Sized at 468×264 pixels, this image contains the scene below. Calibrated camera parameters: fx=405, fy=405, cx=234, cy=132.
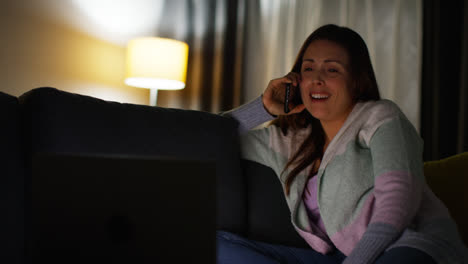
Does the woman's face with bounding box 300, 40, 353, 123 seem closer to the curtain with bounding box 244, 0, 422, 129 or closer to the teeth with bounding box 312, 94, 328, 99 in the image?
the teeth with bounding box 312, 94, 328, 99

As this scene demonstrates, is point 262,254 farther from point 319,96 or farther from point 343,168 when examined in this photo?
point 319,96

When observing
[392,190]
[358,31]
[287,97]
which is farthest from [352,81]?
[358,31]

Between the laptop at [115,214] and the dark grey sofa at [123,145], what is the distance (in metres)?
0.36

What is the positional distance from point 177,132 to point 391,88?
1.55 meters

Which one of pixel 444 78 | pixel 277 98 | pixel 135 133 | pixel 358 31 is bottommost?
pixel 135 133

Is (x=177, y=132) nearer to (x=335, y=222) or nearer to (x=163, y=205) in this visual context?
(x=335, y=222)

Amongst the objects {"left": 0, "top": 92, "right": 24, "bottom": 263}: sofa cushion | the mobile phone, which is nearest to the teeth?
the mobile phone

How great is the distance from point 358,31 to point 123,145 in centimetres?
180

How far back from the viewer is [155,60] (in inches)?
97.8

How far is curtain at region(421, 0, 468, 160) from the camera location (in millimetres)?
1959

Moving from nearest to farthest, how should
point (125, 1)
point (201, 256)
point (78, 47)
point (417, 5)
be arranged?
point (201, 256) → point (417, 5) → point (78, 47) → point (125, 1)

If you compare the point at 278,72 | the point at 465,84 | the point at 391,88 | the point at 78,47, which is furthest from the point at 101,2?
the point at 465,84

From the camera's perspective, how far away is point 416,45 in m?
2.19

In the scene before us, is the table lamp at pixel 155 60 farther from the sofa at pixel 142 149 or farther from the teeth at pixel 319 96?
the teeth at pixel 319 96
